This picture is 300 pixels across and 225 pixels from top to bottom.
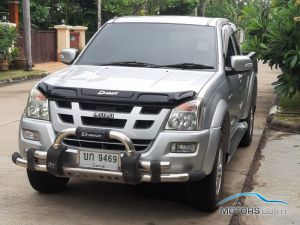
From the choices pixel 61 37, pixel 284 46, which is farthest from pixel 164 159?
pixel 61 37

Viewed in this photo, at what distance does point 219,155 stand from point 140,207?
3.01 ft

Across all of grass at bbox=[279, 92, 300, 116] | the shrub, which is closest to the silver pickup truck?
grass at bbox=[279, 92, 300, 116]

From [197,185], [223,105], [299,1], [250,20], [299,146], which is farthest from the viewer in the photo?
[250,20]

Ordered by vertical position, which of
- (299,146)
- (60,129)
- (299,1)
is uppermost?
(299,1)

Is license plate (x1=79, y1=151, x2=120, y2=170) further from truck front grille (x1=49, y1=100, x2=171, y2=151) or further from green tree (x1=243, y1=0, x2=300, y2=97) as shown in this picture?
green tree (x1=243, y1=0, x2=300, y2=97)

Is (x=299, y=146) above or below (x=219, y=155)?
below

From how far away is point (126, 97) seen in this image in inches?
176

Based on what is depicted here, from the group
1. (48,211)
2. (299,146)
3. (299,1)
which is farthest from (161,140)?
(299,1)

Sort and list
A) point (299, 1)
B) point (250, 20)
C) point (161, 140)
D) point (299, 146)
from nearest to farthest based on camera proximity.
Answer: point (161, 140) → point (299, 146) → point (299, 1) → point (250, 20)

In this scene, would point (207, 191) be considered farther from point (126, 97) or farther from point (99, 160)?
point (126, 97)

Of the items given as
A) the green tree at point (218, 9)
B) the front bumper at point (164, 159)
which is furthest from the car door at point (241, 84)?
the green tree at point (218, 9)

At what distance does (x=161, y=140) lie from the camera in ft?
14.3

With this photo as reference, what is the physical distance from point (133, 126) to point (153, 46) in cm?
152

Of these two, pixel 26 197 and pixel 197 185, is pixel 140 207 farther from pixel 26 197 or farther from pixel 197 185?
pixel 26 197
